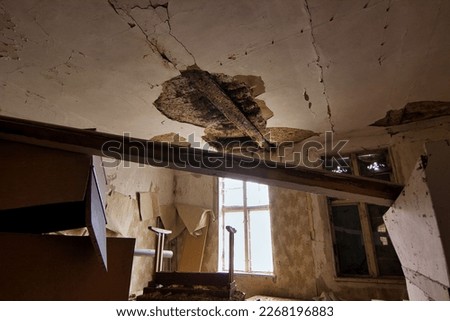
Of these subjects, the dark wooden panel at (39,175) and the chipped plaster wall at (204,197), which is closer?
the dark wooden panel at (39,175)

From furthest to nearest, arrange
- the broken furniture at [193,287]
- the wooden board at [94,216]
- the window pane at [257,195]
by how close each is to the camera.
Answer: the window pane at [257,195] → the broken furniture at [193,287] → the wooden board at [94,216]

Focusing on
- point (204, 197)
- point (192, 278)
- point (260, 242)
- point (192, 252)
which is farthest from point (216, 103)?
point (192, 252)

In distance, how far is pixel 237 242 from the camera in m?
4.33

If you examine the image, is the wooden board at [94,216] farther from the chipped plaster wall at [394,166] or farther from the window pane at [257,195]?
the window pane at [257,195]

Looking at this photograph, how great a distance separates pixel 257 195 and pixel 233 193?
0.46m

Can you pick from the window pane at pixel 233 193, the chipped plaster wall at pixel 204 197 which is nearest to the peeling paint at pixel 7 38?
the chipped plaster wall at pixel 204 197

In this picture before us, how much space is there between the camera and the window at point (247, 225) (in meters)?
4.11

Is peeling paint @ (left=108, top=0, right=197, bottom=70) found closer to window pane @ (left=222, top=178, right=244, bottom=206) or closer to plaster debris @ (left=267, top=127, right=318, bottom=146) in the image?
plaster debris @ (left=267, top=127, right=318, bottom=146)

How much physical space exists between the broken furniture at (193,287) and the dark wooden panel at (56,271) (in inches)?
61.5

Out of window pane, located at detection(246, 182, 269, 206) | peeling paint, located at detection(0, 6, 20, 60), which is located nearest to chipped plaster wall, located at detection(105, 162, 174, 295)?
window pane, located at detection(246, 182, 269, 206)

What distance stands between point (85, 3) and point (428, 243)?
6.77 feet

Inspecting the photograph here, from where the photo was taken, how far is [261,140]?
3.87 metres

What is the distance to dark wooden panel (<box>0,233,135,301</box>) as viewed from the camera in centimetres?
68

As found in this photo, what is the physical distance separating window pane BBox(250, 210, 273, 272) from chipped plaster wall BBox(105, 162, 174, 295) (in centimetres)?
159
